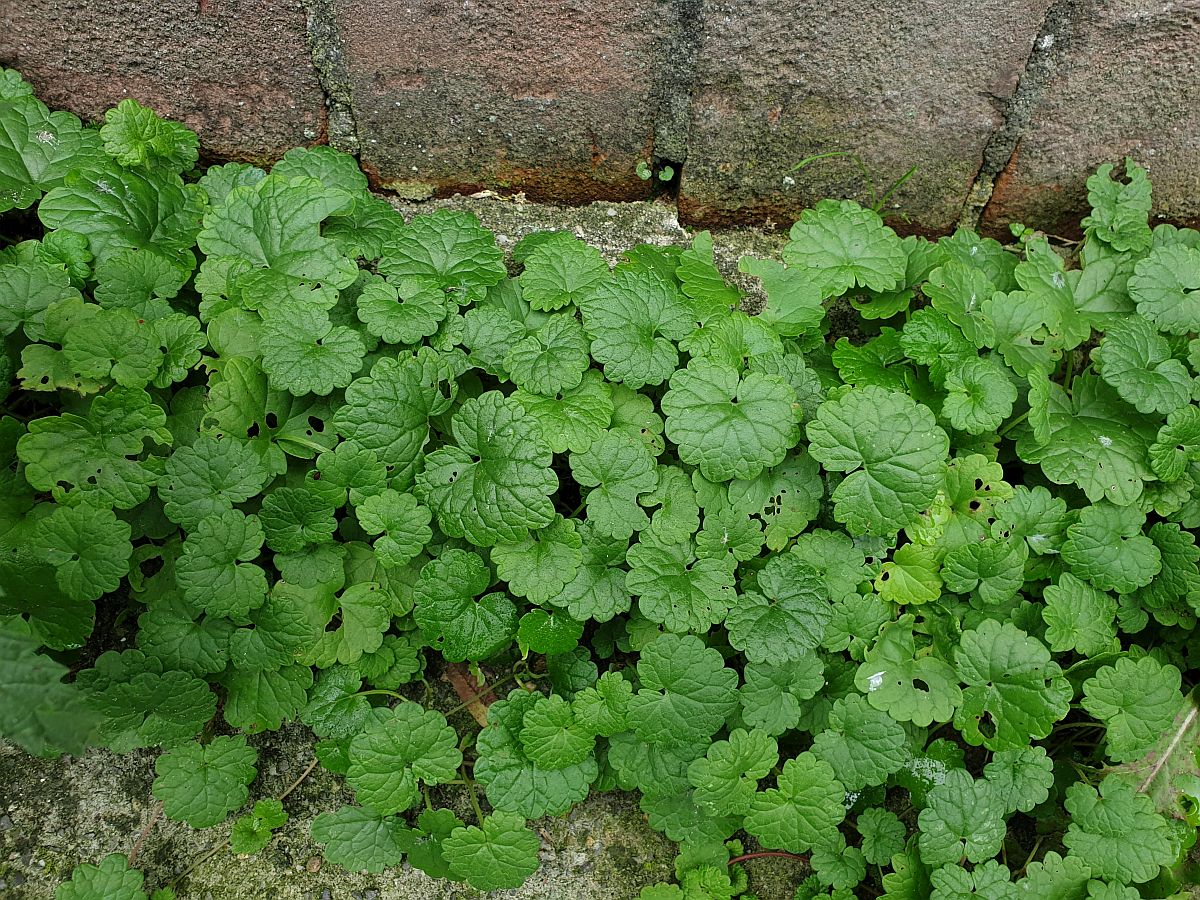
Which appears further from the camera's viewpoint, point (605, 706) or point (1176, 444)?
point (1176, 444)

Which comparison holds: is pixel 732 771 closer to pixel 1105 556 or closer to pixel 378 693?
pixel 378 693

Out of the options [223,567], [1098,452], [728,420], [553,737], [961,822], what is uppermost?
[728,420]

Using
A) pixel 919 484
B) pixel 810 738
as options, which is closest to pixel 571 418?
pixel 919 484

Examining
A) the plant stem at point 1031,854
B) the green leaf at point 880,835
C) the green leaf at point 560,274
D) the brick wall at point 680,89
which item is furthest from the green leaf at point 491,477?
the plant stem at point 1031,854

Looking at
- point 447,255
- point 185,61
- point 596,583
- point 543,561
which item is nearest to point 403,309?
point 447,255

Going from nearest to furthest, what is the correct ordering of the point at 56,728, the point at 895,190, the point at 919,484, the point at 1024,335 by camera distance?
1. the point at 56,728
2. the point at 919,484
3. the point at 1024,335
4. the point at 895,190

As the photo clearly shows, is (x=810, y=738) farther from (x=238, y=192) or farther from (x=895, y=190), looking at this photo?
(x=238, y=192)

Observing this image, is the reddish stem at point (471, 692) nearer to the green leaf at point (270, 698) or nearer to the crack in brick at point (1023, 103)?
the green leaf at point (270, 698)
